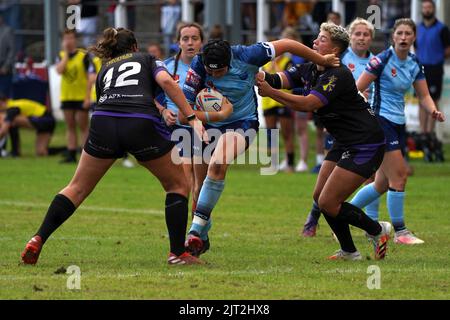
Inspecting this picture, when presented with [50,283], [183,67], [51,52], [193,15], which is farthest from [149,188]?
[51,52]

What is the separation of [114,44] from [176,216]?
1511mm

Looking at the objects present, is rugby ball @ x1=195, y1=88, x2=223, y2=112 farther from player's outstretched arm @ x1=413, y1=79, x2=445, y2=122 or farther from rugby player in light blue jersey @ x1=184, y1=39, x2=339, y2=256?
player's outstretched arm @ x1=413, y1=79, x2=445, y2=122

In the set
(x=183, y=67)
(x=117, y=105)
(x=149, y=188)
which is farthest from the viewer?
(x=149, y=188)

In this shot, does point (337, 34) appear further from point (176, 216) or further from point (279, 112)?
point (279, 112)

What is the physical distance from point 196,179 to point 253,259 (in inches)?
45.3

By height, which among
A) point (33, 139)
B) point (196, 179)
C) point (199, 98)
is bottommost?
point (33, 139)

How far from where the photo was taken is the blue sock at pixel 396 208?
38.7 ft

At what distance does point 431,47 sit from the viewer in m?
20.8

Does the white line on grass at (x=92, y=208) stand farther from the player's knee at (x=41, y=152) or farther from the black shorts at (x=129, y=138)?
the player's knee at (x=41, y=152)

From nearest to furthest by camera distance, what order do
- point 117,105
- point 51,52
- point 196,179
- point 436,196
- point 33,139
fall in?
point 117,105, point 196,179, point 436,196, point 33,139, point 51,52

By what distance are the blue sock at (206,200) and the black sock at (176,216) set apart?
1.85 ft

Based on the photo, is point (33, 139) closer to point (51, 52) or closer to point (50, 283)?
point (51, 52)

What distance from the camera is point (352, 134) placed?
10.1 metres

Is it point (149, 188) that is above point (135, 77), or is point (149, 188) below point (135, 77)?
below
